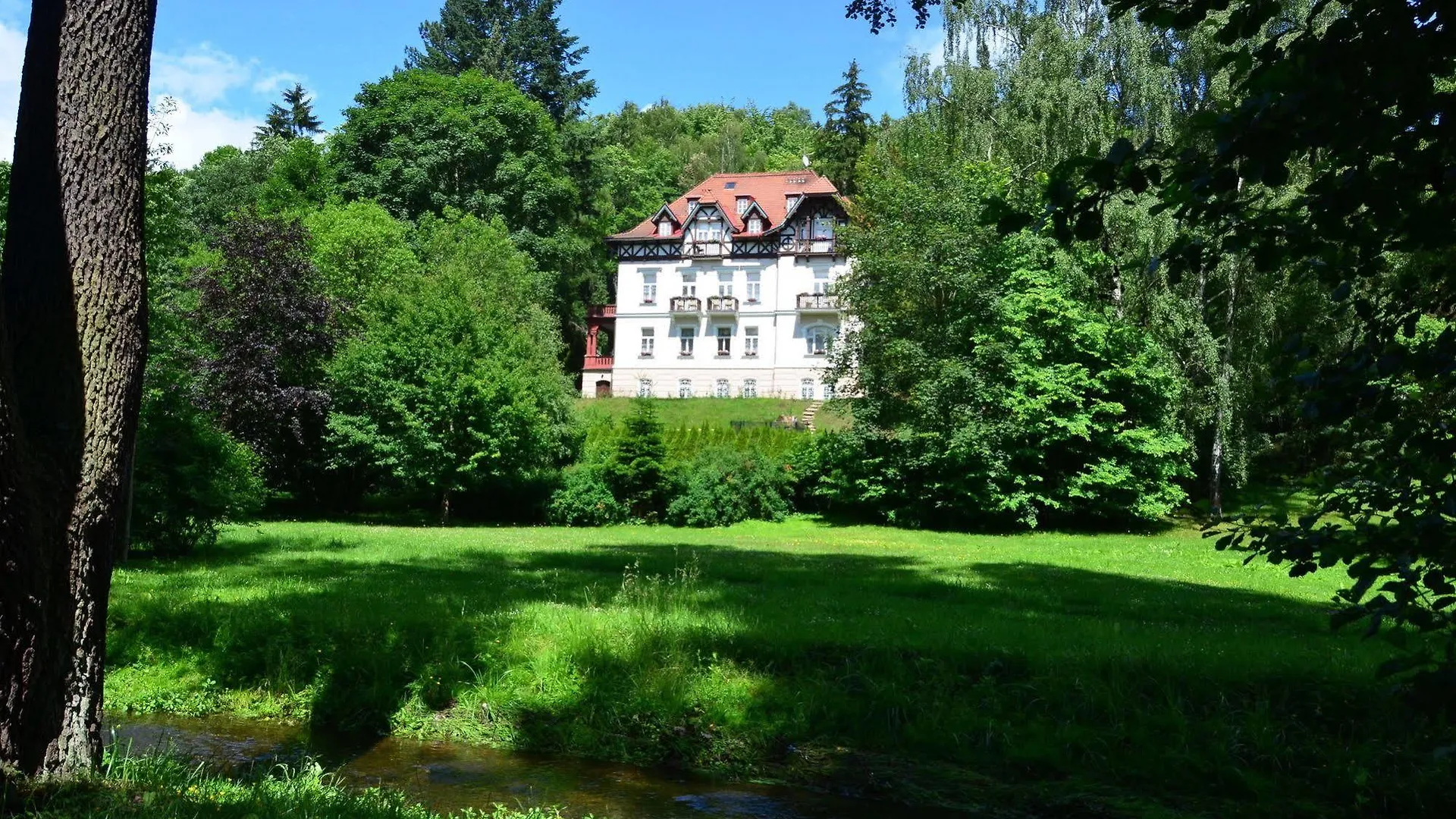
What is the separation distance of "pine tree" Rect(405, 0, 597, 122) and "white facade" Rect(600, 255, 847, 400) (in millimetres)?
14038

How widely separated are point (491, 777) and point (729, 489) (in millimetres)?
25690

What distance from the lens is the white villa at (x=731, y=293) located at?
6216 cm

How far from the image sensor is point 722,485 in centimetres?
3456

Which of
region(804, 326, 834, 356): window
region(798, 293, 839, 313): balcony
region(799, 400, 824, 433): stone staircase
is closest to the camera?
region(799, 400, 824, 433): stone staircase

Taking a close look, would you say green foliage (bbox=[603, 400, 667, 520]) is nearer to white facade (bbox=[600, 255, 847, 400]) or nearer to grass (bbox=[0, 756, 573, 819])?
white facade (bbox=[600, 255, 847, 400])

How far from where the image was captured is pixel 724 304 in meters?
63.4

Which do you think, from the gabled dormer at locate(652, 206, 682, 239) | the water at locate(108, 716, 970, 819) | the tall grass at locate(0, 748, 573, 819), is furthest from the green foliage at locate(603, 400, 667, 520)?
the gabled dormer at locate(652, 206, 682, 239)

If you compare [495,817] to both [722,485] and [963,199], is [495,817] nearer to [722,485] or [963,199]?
[722,485]

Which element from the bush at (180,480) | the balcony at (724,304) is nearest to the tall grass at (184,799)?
the bush at (180,480)

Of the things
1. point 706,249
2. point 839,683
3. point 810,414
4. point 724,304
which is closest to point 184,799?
point 839,683

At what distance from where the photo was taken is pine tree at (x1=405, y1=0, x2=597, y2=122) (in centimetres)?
6794

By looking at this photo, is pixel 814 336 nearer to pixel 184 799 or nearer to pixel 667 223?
pixel 667 223

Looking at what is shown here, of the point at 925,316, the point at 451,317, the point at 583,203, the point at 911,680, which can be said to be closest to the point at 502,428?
the point at 451,317

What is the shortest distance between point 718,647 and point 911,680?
6.31ft
